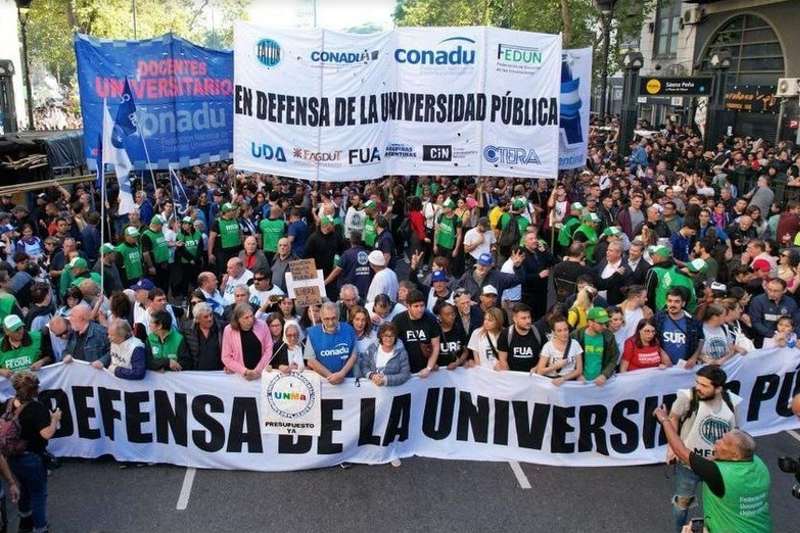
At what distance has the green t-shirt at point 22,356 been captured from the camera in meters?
6.60

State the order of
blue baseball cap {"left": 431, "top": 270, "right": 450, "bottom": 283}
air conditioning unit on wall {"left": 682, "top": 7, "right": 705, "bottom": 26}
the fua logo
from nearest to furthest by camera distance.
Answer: blue baseball cap {"left": 431, "top": 270, "right": 450, "bottom": 283} → the fua logo → air conditioning unit on wall {"left": 682, "top": 7, "right": 705, "bottom": 26}

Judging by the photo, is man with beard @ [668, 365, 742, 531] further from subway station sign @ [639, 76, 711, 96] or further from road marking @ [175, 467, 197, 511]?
subway station sign @ [639, 76, 711, 96]

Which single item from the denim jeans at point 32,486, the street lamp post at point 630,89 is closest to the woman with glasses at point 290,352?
the denim jeans at point 32,486

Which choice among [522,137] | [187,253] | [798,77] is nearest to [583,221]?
[522,137]

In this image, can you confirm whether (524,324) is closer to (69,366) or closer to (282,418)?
(282,418)

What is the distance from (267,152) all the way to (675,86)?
13.3 meters

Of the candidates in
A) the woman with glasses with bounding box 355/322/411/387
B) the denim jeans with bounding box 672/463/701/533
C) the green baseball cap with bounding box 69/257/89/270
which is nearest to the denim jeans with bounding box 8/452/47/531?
the woman with glasses with bounding box 355/322/411/387

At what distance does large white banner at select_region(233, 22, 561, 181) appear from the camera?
10.1 metres

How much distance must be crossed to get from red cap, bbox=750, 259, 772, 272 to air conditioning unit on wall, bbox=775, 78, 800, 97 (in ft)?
64.2

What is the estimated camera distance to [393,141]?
10.8 metres

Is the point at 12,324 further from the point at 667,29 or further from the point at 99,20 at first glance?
the point at 667,29

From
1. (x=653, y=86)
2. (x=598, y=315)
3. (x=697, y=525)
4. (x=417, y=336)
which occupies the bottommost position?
(x=697, y=525)

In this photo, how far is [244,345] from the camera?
673 cm

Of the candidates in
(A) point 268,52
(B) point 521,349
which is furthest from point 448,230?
(B) point 521,349
